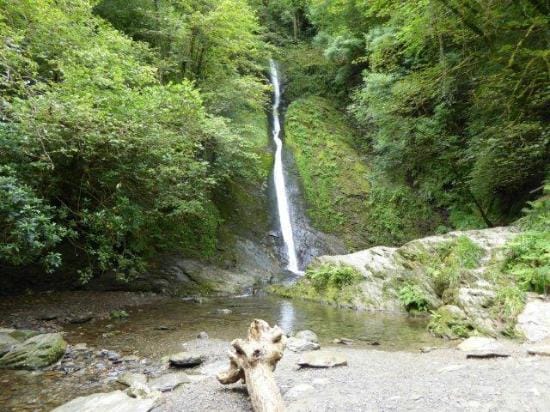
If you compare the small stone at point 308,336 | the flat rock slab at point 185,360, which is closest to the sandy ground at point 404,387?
the flat rock slab at point 185,360

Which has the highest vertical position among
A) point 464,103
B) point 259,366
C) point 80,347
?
point 464,103

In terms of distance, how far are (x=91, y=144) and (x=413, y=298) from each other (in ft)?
23.6

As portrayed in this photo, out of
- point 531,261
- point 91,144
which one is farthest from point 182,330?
point 531,261

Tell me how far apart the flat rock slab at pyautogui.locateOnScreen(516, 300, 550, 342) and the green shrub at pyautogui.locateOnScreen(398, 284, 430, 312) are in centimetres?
252

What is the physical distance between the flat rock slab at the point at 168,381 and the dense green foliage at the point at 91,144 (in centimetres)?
265

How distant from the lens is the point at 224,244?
13039 millimetres

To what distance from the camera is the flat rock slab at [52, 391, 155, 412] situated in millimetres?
3957

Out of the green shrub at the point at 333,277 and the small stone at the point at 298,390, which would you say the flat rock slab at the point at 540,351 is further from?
the green shrub at the point at 333,277

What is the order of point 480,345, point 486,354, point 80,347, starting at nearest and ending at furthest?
point 486,354, point 480,345, point 80,347

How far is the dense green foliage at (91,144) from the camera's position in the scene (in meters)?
6.32

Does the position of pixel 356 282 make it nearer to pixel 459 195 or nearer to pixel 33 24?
pixel 459 195

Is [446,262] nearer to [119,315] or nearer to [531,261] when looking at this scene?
[531,261]

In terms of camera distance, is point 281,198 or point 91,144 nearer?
point 91,144

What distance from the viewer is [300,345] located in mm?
6070
